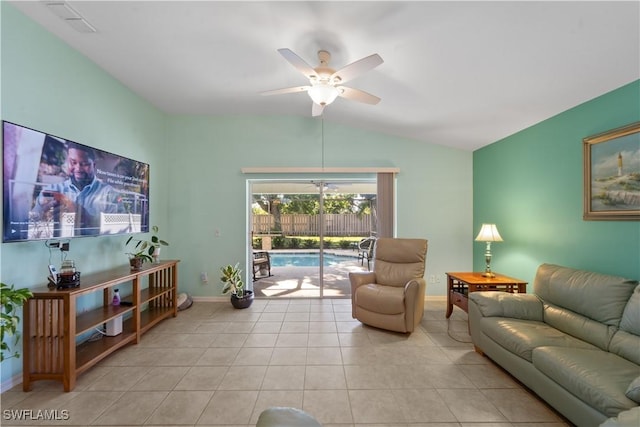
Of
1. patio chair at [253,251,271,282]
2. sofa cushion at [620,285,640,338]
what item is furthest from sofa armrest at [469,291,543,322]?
patio chair at [253,251,271,282]

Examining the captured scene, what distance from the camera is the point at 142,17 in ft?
6.93

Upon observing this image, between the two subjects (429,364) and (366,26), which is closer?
(366,26)

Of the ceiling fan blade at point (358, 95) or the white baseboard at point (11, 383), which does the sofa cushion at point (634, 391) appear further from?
the white baseboard at point (11, 383)

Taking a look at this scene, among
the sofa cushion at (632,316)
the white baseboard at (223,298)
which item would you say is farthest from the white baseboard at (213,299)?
the sofa cushion at (632,316)

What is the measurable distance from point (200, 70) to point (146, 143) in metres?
1.49

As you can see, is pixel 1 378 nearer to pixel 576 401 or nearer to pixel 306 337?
pixel 306 337

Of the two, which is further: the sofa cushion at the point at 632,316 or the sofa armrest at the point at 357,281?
the sofa armrest at the point at 357,281

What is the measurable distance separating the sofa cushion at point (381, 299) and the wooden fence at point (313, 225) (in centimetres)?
131

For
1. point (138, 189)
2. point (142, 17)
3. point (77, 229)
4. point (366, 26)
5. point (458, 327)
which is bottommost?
point (458, 327)

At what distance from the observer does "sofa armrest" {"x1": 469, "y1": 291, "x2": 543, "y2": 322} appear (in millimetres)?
2391

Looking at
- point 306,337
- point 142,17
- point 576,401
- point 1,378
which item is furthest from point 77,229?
point 576,401

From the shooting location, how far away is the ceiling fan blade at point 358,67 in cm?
183

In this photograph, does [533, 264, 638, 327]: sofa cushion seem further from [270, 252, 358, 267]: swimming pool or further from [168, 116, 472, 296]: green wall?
[270, 252, 358, 267]: swimming pool

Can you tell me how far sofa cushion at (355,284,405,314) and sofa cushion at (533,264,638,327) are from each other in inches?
51.5
